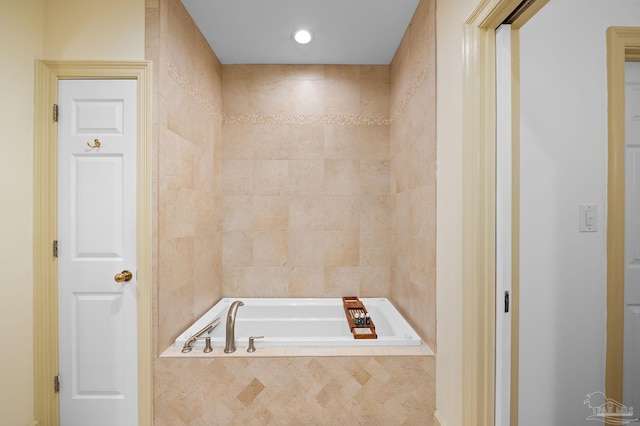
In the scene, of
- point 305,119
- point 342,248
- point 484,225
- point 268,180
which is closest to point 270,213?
point 268,180

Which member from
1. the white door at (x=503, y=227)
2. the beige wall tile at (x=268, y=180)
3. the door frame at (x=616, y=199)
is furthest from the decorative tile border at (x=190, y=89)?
the door frame at (x=616, y=199)

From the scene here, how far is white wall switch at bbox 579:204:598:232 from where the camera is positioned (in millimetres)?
1484

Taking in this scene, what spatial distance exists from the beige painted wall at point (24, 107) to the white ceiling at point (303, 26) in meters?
0.52

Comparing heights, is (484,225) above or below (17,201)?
below

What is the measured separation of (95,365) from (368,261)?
202 cm

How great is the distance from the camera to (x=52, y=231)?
1.75m

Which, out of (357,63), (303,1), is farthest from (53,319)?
(357,63)

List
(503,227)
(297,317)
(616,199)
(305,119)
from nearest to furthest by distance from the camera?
(503,227) → (616,199) → (297,317) → (305,119)

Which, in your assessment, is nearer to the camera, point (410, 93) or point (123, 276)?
point (123, 276)

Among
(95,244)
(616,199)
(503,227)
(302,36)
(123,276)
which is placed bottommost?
(123,276)

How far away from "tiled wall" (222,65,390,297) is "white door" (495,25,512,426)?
4.74ft

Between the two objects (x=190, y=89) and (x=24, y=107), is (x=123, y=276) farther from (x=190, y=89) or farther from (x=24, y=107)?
(x=190, y=89)

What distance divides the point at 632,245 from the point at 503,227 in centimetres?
72

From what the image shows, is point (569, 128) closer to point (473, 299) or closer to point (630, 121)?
point (630, 121)
